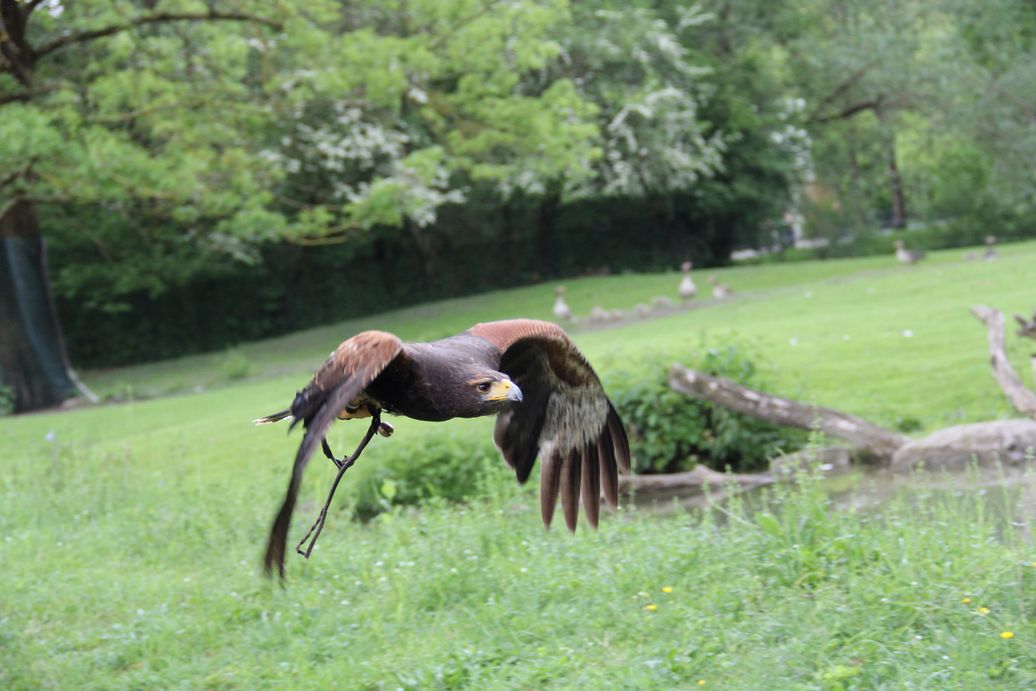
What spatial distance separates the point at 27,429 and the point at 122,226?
38.6 ft

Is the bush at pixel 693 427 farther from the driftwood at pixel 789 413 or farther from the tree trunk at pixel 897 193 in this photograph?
the tree trunk at pixel 897 193

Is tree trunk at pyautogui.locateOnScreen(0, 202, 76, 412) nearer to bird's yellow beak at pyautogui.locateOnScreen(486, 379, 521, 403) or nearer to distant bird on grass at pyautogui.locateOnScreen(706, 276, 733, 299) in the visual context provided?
distant bird on grass at pyautogui.locateOnScreen(706, 276, 733, 299)

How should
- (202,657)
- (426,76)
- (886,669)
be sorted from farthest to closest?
(426,76), (202,657), (886,669)

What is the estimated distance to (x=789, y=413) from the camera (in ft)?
34.3

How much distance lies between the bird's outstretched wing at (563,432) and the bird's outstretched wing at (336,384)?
165 cm

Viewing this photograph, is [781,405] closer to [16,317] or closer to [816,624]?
[816,624]

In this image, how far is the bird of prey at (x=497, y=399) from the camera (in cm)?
434

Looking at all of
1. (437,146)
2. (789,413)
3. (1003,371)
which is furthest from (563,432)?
(437,146)

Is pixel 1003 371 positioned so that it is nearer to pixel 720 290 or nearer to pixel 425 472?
pixel 425 472

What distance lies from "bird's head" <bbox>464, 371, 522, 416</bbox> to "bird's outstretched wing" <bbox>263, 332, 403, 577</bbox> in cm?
32

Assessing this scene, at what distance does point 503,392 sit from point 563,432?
163 cm

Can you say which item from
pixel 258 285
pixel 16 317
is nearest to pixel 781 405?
pixel 16 317

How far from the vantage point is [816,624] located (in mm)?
5785

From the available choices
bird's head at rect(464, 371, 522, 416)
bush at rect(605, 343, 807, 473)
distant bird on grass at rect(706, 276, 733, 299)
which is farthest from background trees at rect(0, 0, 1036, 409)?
bird's head at rect(464, 371, 522, 416)
